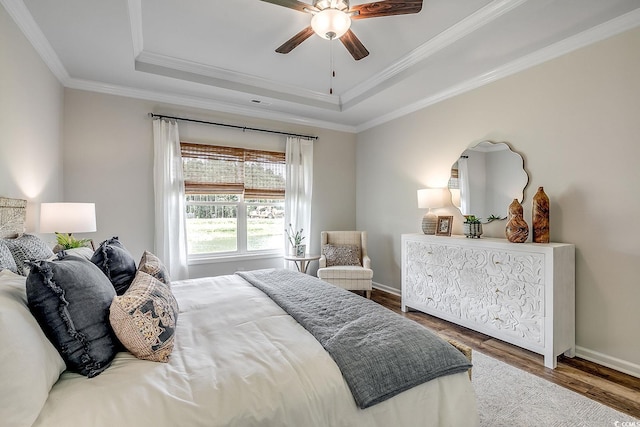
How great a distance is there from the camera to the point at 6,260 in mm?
1491

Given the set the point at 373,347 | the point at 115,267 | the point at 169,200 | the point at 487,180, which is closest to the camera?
the point at 373,347

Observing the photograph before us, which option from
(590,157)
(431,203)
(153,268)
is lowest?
(153,268)

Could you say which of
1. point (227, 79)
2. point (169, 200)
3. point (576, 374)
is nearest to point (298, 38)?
point (227, 79)

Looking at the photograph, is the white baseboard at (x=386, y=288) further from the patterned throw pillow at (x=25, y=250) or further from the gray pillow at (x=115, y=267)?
the patterned throw pillow at (x=25, y=250)

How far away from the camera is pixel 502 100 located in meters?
3.17

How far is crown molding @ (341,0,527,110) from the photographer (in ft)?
7.73

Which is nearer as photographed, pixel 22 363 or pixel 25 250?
pixel 22 363

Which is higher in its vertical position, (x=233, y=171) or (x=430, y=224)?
(x=233, y=171)

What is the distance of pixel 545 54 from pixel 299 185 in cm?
323

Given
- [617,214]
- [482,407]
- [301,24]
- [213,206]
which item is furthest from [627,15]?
[213,206]

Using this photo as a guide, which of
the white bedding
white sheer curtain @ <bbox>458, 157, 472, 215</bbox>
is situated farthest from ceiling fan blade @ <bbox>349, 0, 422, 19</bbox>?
white sheer curtain @ <bbox>458, 157, 472, 215</bbox>

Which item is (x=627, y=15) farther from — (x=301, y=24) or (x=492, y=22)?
(x=301, y=24)

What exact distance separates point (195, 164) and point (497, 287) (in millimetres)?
3771

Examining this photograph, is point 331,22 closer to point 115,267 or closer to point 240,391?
point 115,267
